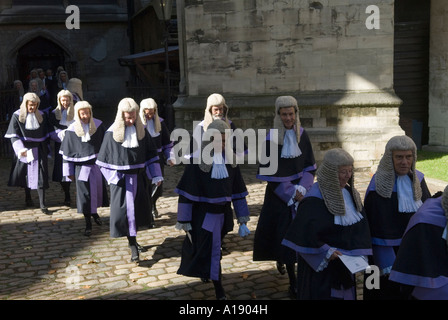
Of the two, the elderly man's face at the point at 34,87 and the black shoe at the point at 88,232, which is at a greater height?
the elderly man's face at the point at 34,87

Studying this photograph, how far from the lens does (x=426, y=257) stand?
393 cm

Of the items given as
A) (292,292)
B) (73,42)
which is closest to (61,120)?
(292,292)

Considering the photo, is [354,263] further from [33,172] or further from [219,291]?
[33,172]

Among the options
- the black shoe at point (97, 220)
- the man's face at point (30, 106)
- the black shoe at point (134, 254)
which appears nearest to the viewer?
the black shoe at point (134, 254)

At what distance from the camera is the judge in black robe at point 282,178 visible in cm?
652

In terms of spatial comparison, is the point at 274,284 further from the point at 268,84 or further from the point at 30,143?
the point at 268,84

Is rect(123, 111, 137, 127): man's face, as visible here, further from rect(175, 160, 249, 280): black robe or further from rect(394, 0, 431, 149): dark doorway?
rect(394, 0, 431, 149): dark doorway

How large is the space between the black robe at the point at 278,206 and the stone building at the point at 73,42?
24.8 metres

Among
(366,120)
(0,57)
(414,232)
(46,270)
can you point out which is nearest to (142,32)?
(0,57)

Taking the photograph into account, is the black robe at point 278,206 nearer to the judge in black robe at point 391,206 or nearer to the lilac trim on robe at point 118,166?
the judge in black robe at point 391,206

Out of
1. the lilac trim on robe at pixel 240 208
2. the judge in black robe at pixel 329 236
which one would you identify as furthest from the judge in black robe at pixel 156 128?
the judge in black robe at pixel 329 236

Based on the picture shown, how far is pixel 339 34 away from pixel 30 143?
6.85 metres

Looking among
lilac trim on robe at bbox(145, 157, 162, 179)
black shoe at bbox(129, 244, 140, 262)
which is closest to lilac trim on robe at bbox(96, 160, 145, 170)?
lilac trim on robe at bbox(145, 157, 162, 179)

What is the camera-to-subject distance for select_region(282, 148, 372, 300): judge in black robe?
15.1ft
